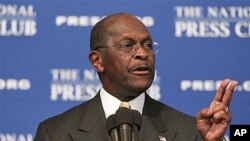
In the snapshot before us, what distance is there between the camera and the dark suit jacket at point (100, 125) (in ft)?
6.67

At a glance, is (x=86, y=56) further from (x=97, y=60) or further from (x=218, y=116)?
(x=218, y=116)

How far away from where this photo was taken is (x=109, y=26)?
2.13m

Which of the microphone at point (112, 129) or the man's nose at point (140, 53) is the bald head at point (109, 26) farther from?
the microphone at point (112, 129)

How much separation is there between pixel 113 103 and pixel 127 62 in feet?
0.58

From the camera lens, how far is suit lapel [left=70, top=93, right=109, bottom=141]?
6.66 ft

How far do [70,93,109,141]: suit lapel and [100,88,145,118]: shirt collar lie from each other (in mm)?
19

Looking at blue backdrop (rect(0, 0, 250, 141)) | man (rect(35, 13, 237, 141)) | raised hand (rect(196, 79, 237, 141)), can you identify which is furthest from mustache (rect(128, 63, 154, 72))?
blue backdrop (rect(0, 0, 250, 141))

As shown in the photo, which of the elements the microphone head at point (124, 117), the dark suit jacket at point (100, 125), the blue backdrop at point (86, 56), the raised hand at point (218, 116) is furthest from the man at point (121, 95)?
the blue backdrop at point (86, 56)

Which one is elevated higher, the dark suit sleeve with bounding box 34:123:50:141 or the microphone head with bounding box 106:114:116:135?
the microphone head with bounding box 106:114:116:135

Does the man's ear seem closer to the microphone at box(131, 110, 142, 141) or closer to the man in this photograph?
the man

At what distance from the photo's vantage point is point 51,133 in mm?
2068

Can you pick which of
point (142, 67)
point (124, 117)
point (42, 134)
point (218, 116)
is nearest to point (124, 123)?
point (124, 117)

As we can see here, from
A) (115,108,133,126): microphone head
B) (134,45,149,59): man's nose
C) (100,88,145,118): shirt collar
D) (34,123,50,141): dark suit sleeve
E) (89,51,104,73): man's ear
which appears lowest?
(34,123,50,141): dark suit sleeve

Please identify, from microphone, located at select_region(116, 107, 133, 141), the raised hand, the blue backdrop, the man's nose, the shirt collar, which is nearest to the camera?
microphone, located at select_region(116, 107, 133, 141)
